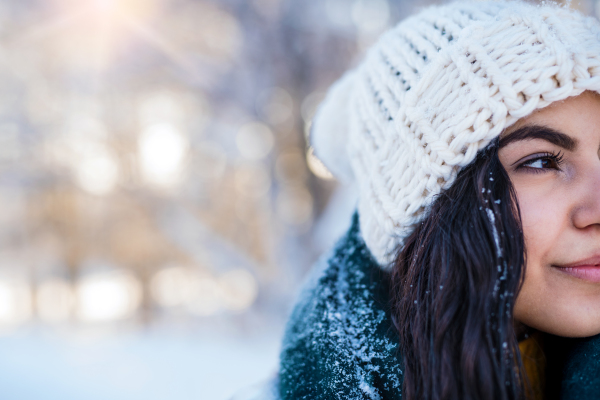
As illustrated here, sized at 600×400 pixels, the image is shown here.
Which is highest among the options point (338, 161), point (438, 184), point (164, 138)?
point (164, 138)

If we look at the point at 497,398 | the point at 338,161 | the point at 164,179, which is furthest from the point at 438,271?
the point at 164,179

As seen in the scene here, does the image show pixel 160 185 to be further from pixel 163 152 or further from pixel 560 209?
pixel 560 209

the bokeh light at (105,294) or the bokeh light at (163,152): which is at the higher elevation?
the bokeh light at (163,152)

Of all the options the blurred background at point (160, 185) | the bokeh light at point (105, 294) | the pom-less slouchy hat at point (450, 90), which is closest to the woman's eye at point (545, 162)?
the pom-less slouchy hat at point (450, 90)

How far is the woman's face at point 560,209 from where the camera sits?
3.30ft

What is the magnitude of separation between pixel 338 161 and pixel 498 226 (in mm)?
806

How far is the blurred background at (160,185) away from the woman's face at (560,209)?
2.42 meters

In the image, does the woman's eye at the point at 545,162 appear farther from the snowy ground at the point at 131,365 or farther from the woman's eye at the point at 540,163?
the snowy ground at the point at 131,365

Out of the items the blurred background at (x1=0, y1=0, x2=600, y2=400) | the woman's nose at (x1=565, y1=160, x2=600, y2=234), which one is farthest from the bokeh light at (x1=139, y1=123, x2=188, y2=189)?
the woman's nose at (x1=565, y1=160, x2=600, y2=234)

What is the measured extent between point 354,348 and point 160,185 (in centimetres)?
530

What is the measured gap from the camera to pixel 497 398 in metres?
0.96

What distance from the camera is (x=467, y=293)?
3.42ft

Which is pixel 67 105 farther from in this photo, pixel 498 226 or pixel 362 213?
pixel 498 226

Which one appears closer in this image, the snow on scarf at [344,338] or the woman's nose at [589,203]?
the woman's nose at [589,203]
